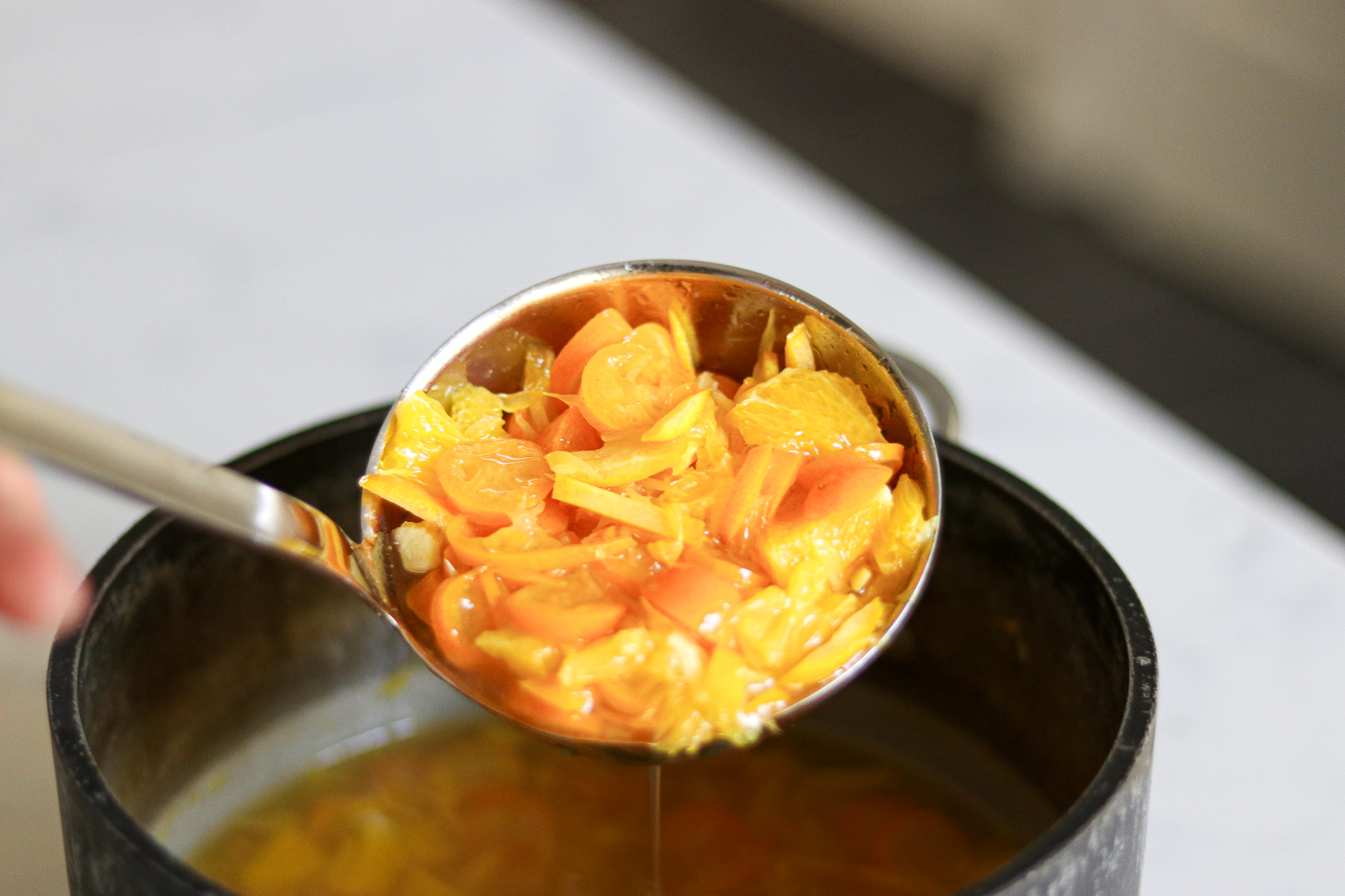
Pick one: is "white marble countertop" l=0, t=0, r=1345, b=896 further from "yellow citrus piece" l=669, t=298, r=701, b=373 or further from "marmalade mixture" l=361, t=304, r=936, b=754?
"yellow citrus piece" l=669, t=298, r=701, b=373

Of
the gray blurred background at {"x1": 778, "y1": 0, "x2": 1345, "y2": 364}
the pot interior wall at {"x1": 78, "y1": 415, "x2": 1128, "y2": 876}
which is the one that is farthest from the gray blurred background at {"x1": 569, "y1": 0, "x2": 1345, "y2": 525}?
the pot interior wall at {"x1": 78, "y1": 415, "x2": 1128, "y2": 876}

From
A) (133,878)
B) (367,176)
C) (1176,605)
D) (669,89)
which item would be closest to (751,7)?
(669,89)

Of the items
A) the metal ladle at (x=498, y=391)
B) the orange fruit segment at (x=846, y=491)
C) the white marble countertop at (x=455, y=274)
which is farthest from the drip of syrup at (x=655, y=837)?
the white marble countertop at (x=455, y=274)

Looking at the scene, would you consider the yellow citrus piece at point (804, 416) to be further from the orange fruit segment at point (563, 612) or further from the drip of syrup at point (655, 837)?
the drip of syrup at point (655, 837)

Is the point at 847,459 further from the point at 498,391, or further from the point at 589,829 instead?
the point at 589,829

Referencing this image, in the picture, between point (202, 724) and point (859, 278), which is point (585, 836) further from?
point (859, 278)

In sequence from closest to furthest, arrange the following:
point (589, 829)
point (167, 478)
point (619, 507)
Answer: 1. point (167, 478)
2. point (619, 507)
3. point (589, 829)

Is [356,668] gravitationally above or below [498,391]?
below

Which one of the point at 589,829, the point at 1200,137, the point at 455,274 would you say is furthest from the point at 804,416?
the point at 1200,137
